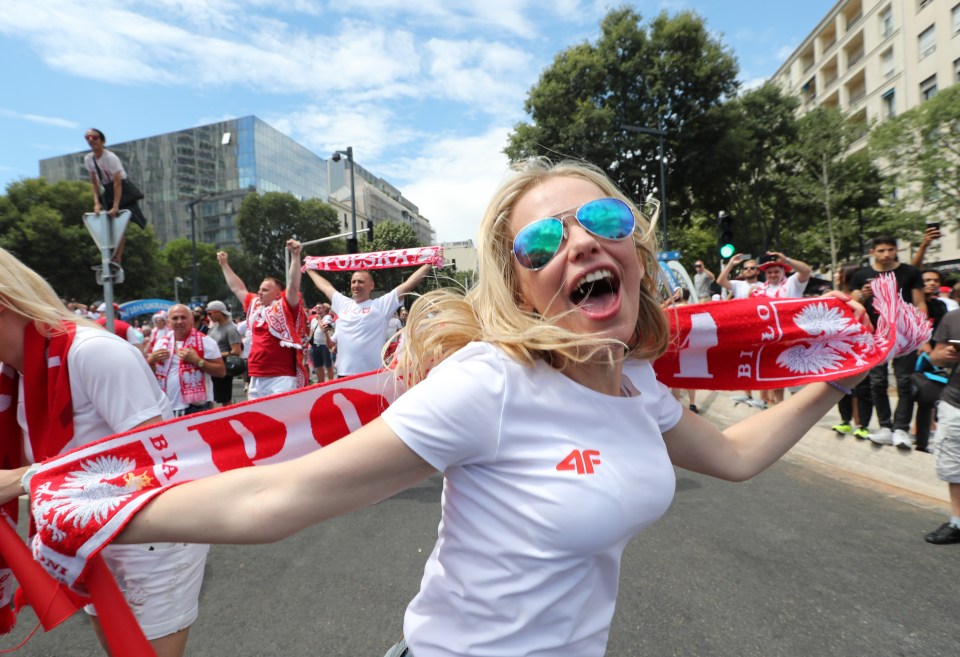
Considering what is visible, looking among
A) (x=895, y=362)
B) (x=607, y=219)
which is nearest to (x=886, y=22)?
(x=895, y=362)

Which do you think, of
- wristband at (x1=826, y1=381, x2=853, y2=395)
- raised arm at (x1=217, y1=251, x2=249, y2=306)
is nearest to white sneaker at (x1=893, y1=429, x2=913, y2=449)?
wristband at (x1=826, y1=381, x2=853, y2=395)

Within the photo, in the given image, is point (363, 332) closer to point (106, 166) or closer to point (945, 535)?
point (106, 166)

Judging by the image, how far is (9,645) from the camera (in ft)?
10.4

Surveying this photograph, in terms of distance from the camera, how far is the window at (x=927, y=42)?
30.6 metres

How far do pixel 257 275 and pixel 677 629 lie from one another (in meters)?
56.4

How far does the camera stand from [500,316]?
125 centimetres

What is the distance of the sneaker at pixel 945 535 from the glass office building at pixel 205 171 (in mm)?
82938

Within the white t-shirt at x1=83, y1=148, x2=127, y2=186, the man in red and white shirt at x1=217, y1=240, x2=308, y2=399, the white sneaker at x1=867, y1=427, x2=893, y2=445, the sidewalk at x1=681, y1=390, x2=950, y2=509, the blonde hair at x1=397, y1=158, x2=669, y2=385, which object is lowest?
the sidewalk at x1=681, y1=390, x2=950, y2=509

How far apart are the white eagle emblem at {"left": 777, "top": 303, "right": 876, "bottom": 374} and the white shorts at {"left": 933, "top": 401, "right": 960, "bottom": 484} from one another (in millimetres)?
2879

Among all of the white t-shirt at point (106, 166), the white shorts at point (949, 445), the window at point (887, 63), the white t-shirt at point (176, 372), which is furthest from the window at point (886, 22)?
the white t-shirt at point (176, 372)

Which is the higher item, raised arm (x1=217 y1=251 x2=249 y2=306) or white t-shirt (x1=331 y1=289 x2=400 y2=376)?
raised arm (x1=217 y1=251 x2=249 y2=306)

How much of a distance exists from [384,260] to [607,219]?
529 cm

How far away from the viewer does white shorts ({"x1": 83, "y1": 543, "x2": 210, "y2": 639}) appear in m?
1.79

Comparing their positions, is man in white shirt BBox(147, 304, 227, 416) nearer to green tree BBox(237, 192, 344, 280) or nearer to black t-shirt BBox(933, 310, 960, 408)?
black t-shirt BBox(933, 310, 960, 408)
